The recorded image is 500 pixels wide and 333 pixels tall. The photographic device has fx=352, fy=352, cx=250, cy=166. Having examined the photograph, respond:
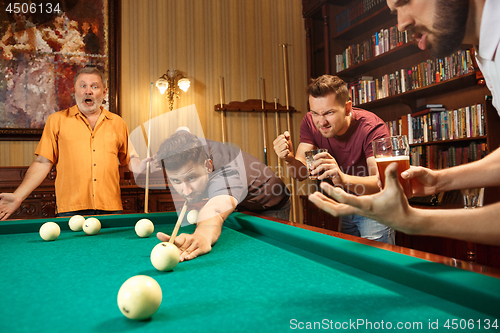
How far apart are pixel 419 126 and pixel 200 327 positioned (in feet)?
10.1

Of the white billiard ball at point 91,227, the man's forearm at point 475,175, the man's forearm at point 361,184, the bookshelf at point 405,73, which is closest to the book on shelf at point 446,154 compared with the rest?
the bookshelf at point 405,73

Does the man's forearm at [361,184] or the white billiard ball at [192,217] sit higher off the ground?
the man's forearm at [361,184]

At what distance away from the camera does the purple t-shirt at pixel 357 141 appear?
2176 mm

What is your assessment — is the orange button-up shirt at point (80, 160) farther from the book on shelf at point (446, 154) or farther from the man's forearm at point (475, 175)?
the book on shelf at point (446, 154)

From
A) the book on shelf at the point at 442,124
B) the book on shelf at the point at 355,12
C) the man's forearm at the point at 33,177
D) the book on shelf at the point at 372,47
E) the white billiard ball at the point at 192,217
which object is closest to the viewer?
the white billiard ball at the point at 192,217

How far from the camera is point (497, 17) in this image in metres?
0.89

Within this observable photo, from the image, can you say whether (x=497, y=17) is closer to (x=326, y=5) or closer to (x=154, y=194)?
(x=154, y=194)

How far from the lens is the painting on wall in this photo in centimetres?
371

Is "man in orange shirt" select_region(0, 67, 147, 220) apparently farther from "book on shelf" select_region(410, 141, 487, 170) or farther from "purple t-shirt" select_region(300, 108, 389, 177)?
"book on shelf" select_region(410, 141, 487, 170)

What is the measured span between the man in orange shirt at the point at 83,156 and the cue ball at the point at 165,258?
1.44 meters

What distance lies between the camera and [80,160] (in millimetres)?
2518

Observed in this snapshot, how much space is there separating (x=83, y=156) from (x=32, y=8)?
2332 mm

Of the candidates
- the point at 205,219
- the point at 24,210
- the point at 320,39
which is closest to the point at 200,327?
the point at 205,219

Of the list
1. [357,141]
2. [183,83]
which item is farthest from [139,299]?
[183,83]
